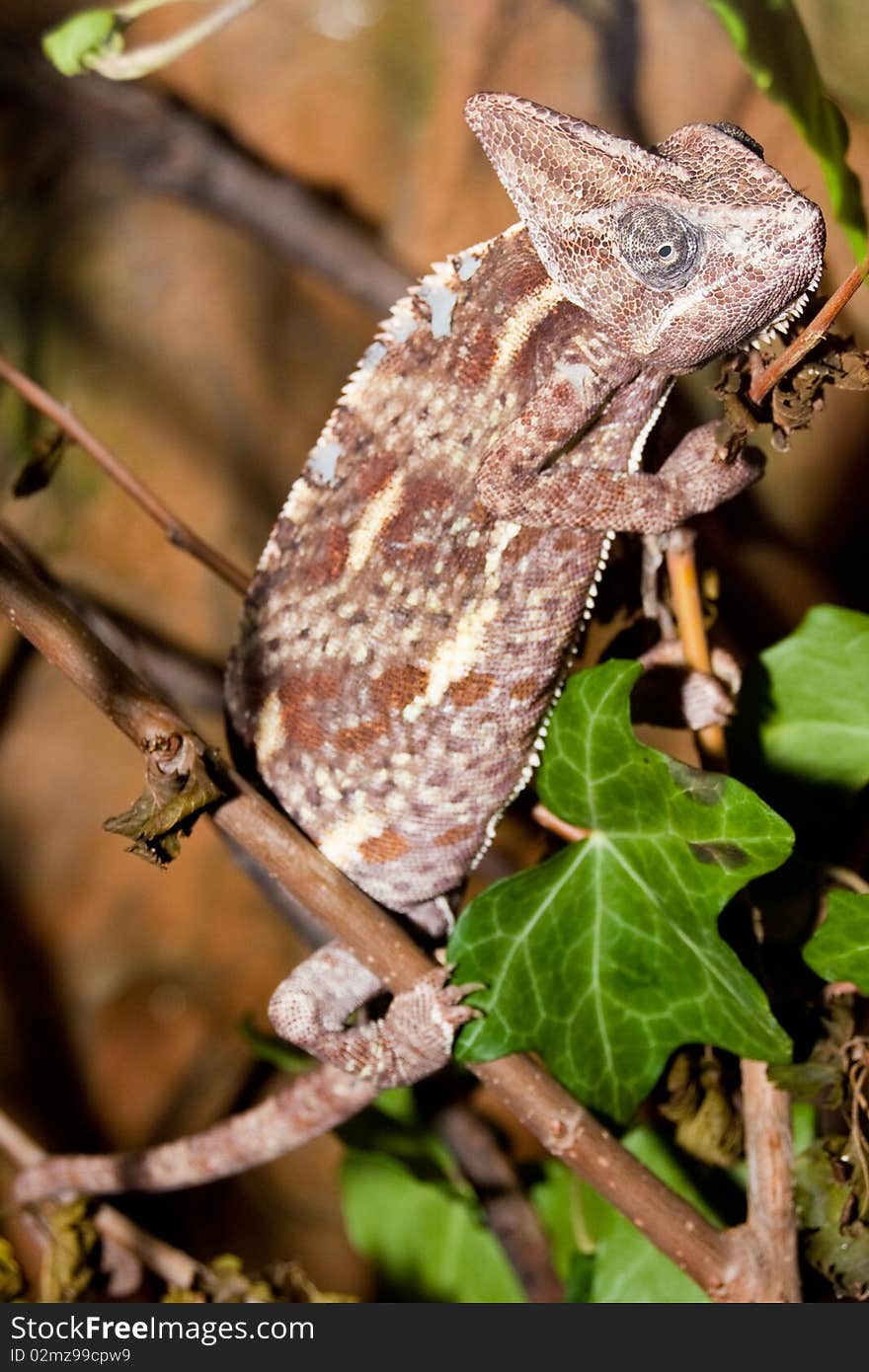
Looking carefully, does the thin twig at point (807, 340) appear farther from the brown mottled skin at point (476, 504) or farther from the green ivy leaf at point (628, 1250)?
the green ivy leaf at point (628, 1250)

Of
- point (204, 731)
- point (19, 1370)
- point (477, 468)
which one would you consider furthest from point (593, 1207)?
point (204, 731)

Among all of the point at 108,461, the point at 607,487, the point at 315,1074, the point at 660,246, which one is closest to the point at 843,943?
the point at 607,487

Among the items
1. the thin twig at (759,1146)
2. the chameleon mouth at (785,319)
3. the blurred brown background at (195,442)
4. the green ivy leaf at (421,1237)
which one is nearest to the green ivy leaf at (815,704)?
the thin twig at (759,1146)

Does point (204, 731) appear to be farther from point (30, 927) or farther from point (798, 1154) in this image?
point (798, 1154)

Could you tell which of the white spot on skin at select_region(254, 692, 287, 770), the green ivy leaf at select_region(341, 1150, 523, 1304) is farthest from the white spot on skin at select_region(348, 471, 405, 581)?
the green ivy leaf at select_region(341, 1150, 523, 1304)

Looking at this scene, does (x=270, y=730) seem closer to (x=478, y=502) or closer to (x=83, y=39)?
(x=478, y=502)

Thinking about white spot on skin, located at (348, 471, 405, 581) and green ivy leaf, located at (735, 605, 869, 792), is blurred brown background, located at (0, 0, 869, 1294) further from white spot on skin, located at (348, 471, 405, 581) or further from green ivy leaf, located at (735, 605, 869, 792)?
white spot on skin, located at (348, 471, 405, 581)
